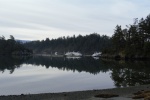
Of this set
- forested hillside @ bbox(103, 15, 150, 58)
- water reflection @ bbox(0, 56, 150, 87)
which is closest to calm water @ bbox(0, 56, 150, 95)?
water reflection @ bbox(0, 56, 150, 87)

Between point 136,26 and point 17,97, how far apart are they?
101824 mm

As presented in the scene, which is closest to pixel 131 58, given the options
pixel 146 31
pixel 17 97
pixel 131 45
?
pixel 131 45

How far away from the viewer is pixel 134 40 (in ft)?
388

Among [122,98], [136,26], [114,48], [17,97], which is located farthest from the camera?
[114,48]

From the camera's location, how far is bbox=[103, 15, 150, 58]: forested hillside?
376 ft

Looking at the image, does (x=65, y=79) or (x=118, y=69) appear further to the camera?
(x=118, y=69)

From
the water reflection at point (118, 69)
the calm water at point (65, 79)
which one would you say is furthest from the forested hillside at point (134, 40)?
the calm water at point (65, 79)

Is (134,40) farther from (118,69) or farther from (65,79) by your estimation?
(65,79)

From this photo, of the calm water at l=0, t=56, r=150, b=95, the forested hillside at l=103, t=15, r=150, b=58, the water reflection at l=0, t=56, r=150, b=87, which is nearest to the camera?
the calm water at l=0, t=56, r=150, b=95

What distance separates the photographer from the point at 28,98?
22.9m

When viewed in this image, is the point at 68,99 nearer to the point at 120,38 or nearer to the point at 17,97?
the point at 17,97

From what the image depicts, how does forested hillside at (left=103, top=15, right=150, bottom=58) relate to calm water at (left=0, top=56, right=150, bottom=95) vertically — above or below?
above

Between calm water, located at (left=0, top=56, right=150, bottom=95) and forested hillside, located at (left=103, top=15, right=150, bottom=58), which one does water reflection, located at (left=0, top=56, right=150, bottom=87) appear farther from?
forested hillside, located at (left=103, top=15, right=150, bottom=58)

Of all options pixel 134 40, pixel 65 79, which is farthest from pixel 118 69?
pixel 134 40
